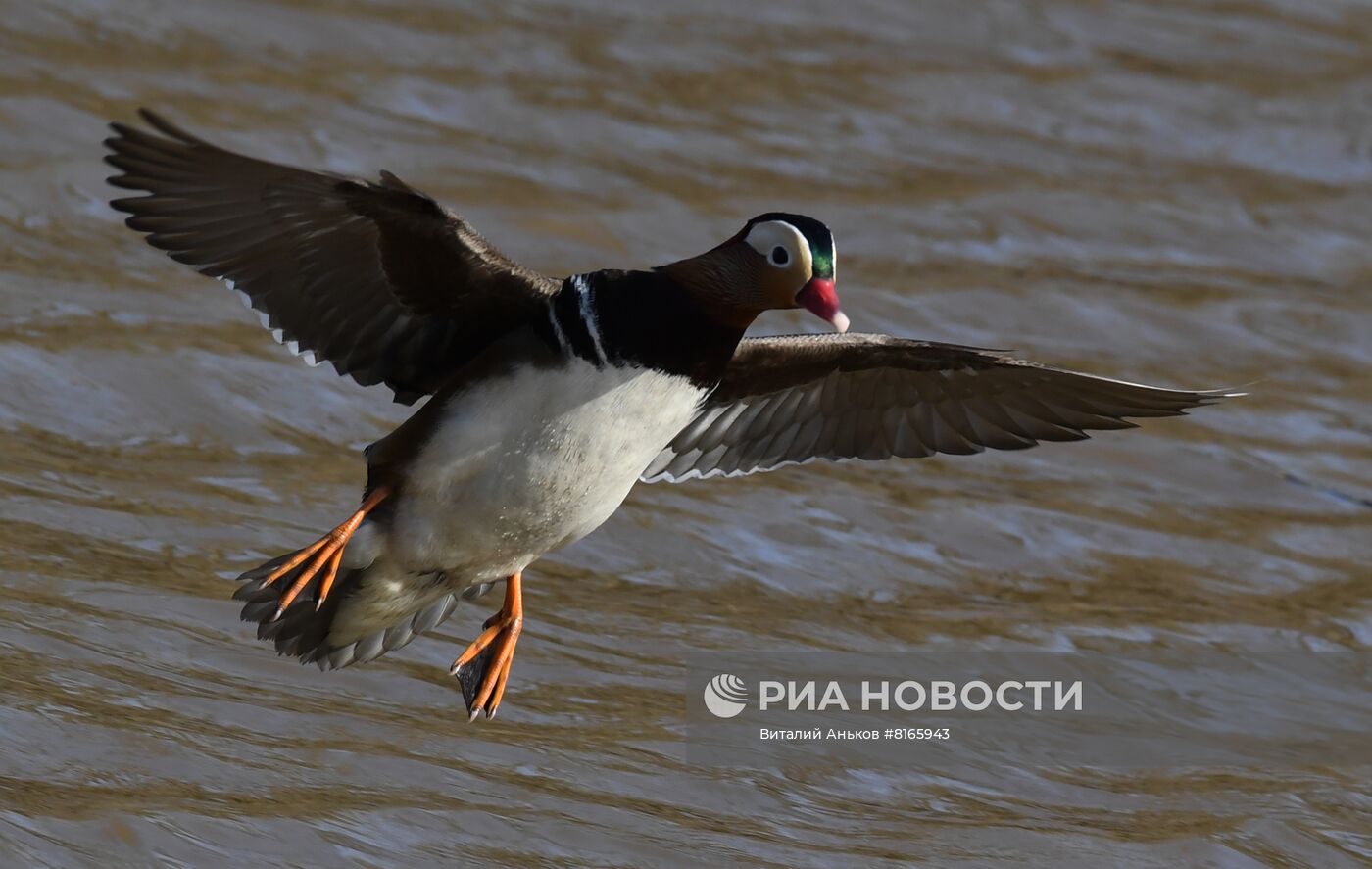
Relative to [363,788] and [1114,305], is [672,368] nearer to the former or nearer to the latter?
[363,788]

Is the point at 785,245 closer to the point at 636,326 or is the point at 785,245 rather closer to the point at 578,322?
the point at 636,326

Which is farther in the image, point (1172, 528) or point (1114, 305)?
point (1114, 305)

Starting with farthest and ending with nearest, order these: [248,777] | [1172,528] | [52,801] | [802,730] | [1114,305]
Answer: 1. [1114,305]
2. [1172,528]
3. [802,730]
4. [248,777]
5. [52,801]

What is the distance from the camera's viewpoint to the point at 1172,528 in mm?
8031

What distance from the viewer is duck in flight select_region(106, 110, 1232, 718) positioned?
5.19 meters

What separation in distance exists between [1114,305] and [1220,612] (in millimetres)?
2490

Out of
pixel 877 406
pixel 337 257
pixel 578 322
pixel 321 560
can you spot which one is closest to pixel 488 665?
pixel 321 560

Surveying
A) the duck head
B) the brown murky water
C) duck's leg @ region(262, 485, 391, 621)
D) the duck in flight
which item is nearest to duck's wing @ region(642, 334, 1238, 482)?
the duck in flight

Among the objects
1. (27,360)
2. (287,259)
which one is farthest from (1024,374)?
(27,360)

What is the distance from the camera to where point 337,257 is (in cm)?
533

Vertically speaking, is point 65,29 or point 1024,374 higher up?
point 65,29

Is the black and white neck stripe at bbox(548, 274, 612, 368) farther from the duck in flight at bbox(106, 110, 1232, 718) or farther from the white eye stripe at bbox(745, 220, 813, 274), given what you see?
the white eye stripe at bbox(745, 220, 813, 274)

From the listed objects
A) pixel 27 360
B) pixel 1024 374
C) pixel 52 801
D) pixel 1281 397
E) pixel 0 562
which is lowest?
pixel 52 801

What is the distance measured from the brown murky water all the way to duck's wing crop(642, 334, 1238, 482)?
0.77 meters
